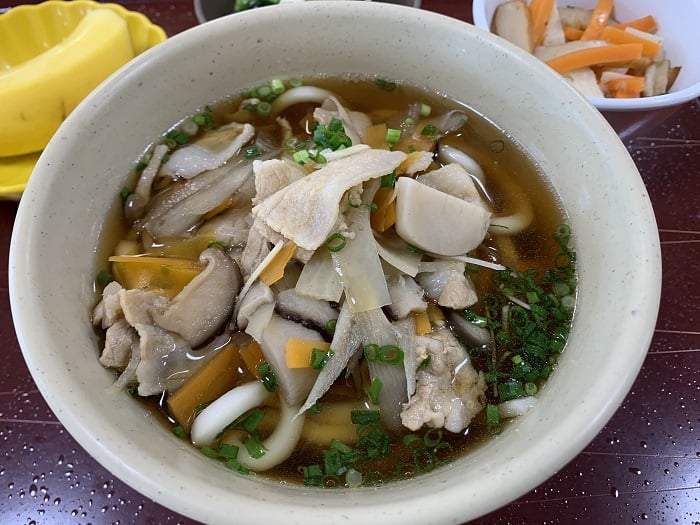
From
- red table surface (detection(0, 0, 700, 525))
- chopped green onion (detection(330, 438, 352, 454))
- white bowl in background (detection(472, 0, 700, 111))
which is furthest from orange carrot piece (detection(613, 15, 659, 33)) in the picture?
chopped green onion (detection(330, 438, 352, 454))

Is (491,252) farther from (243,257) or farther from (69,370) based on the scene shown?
(69,370)

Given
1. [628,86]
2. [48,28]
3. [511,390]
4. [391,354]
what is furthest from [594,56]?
[48,28]

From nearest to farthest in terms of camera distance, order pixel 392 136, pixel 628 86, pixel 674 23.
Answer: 1. pixel 392 136
2. pixel 628 86
3. pixel 674 23

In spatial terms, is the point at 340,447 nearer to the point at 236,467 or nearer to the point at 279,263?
the point at 236,467

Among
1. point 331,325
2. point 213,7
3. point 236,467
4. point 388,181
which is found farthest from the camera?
point 213,7

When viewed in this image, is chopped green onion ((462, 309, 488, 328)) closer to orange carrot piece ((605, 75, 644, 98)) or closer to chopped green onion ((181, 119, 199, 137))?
chopped green onion ((181, 119, 199, 137))

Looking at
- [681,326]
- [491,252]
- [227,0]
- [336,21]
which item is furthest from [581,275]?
[227,0]
